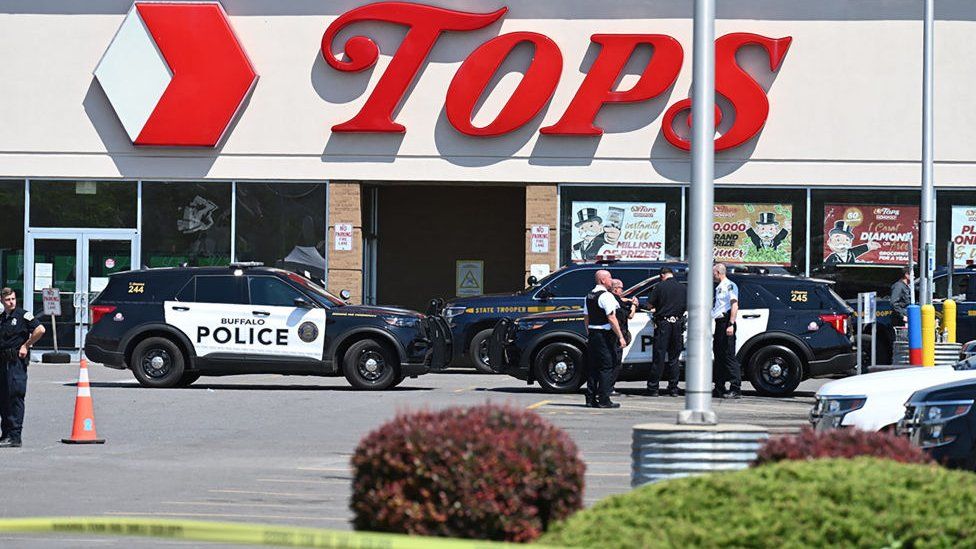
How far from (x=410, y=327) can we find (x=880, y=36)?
12771 mm

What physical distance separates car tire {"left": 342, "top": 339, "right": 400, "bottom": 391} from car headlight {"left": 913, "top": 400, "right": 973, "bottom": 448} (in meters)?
11.8

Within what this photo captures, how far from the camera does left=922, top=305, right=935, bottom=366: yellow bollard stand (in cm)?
2046

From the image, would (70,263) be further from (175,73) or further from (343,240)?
(343,240)

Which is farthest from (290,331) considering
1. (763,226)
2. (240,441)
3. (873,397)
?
(763,226)

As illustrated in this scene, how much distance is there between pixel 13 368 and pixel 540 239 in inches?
635

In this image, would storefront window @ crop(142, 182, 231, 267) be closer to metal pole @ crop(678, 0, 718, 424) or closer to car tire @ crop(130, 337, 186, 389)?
car tire @ crop(130, 337, 186, 389)

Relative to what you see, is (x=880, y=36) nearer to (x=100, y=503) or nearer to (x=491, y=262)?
(x=491, y=262)

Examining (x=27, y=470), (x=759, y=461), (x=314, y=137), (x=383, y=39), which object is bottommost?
(x=27, y=470)

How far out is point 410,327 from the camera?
72.2ft

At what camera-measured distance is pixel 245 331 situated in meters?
22.2

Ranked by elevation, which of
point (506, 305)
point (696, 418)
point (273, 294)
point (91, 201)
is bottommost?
point (696, 418)

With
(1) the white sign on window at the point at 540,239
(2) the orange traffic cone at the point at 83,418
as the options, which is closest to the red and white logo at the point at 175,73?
(1) the white sign on window at the point at 540,239

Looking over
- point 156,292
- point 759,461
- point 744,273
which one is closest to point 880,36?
point 744,273

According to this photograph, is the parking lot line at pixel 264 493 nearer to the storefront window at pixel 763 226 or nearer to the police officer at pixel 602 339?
the police officer at pixel 602 339
